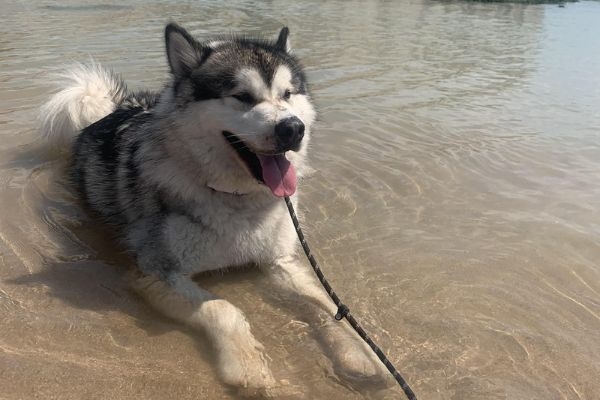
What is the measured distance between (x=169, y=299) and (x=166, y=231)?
1.34ft

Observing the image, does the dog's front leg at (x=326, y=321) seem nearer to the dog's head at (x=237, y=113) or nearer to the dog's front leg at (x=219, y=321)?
the dog's front leg at (x=219, y=321)

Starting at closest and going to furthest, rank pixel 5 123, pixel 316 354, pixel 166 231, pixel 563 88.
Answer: pixel 316 354 → pixel 166 231 → pixel 5 123 → pixel 563 88

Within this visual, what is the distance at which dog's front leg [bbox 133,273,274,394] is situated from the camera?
2207 mm

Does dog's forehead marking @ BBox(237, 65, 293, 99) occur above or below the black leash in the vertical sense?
above

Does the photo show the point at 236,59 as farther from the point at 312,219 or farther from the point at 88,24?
the point at 88,24

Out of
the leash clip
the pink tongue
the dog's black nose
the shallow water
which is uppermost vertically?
the dog's black nose

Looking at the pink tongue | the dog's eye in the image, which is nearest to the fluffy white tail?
the dog's eye

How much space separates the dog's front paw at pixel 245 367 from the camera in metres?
2.15

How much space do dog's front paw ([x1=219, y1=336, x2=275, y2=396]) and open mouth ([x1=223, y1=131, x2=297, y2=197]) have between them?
2.73 feet

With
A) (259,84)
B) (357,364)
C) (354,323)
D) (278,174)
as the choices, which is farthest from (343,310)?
(259,84)

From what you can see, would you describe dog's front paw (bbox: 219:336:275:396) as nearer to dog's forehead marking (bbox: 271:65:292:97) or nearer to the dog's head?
the dog's head

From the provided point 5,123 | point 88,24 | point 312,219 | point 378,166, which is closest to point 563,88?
point 378,166

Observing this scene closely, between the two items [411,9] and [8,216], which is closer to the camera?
[8,216]

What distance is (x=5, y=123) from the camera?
521cm
